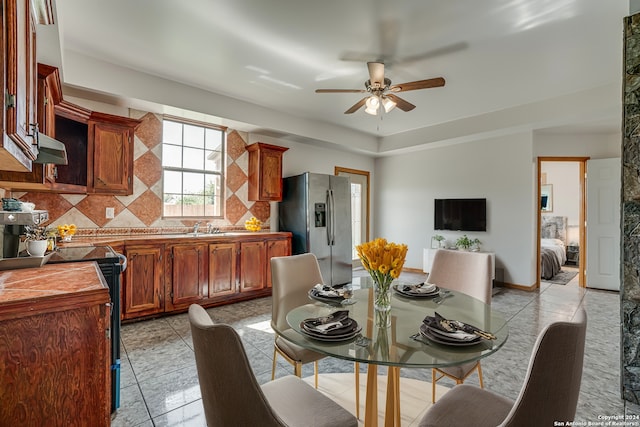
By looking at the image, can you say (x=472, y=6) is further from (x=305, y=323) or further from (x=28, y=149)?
(x=28, y=149)

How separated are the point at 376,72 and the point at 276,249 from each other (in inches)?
106

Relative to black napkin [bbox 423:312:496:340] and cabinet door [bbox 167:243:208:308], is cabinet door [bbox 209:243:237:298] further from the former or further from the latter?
black napkin [bbox 423:312:496:340]

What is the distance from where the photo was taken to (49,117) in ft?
8.06

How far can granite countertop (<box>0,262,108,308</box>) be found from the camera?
1174mm

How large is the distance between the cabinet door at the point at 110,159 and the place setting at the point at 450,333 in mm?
3436

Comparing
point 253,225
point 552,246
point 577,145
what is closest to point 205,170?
point 253,225

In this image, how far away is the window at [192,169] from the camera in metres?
4.02

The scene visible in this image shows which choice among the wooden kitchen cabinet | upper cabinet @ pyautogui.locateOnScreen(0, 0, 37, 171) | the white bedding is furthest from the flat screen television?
upper cabinet @ pyautogui.locateOnScreen(0, 0, 37, 171)

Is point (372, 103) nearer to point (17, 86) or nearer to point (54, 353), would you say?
point (17, 86)

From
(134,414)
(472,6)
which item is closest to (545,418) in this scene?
(134,414)

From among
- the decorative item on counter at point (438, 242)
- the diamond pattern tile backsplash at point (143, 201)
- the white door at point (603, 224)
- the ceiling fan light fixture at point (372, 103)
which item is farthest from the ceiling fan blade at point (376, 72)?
the white door at point (603, 224)

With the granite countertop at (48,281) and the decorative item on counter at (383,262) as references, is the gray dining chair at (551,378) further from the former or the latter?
the granite countertop at (48,281)

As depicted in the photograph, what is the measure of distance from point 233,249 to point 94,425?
2.73 m

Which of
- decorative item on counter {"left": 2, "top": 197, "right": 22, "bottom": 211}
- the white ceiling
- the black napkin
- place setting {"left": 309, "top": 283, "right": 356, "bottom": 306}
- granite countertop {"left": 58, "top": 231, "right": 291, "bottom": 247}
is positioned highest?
the white ceiling
